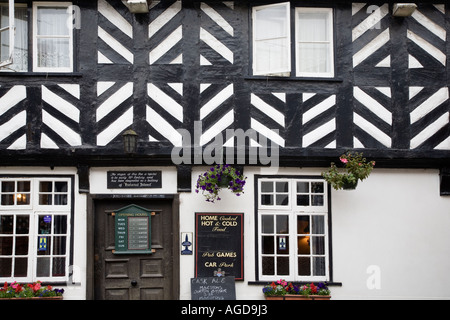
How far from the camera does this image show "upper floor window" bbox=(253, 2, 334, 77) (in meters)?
8.97

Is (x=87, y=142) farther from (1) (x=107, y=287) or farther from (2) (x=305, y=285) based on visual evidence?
(2) (x=305, y=285)

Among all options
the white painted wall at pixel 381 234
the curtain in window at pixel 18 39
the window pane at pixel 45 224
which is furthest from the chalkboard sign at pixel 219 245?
the curtain in window at pixel 18 39

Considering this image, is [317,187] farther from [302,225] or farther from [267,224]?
[267,224]

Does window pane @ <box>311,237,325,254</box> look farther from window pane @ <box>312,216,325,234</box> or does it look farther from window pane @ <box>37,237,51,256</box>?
window pane @ <box>37,237,51,256</box>

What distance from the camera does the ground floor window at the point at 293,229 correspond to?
8.75 m

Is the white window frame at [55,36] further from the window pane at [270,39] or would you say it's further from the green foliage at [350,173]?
the green foliage at [350,173]

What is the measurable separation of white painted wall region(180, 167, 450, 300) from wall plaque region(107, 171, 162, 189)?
0.54 meters

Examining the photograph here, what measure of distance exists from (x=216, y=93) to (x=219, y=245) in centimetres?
244

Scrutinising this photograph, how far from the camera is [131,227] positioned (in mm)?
8719

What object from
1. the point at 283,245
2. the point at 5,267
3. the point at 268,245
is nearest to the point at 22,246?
the point at 5,267

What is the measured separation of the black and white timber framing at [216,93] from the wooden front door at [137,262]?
777mm

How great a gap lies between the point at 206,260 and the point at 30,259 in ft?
9.10

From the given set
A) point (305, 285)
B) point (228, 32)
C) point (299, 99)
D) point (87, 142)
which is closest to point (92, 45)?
point (87, 142)

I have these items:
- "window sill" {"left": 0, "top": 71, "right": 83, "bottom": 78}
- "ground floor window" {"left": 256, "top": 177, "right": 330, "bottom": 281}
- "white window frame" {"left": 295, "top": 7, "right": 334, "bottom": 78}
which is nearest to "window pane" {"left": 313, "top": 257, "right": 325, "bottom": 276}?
"ground floor window" {"left": 256, "top": 177, "right": 330, "bottom": 281}
